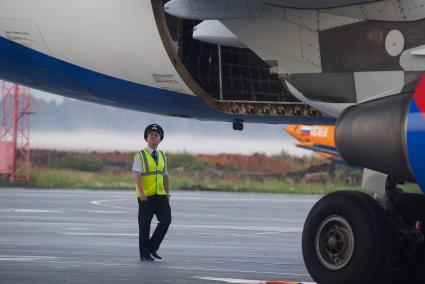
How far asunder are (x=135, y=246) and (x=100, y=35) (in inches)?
224

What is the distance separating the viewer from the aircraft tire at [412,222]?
1190 cm

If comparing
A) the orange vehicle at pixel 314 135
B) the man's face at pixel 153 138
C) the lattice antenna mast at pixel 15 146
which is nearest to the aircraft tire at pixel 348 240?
the man's face at pixel 153 138

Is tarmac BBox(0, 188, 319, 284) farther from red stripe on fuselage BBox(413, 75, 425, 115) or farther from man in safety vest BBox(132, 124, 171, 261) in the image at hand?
red stripe on fuselage BBox(413, 75, 425, 115)

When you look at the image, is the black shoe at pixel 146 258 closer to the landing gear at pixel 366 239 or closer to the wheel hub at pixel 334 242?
the landing gear at pixel 366 239

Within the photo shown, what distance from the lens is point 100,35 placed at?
1330cm

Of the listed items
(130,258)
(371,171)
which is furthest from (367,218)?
(130,258)

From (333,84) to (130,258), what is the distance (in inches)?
207

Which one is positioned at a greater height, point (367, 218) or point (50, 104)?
point (50, 104)

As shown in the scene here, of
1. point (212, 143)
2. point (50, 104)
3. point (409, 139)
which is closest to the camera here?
point (409, 139)

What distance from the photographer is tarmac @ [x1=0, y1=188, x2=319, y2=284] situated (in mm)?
13367

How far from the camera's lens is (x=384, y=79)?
1128cm

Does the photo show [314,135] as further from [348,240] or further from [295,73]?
[348,240]

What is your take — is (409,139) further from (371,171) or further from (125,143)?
(125,143)

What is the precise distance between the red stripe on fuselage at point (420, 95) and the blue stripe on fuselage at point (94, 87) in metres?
3.91
